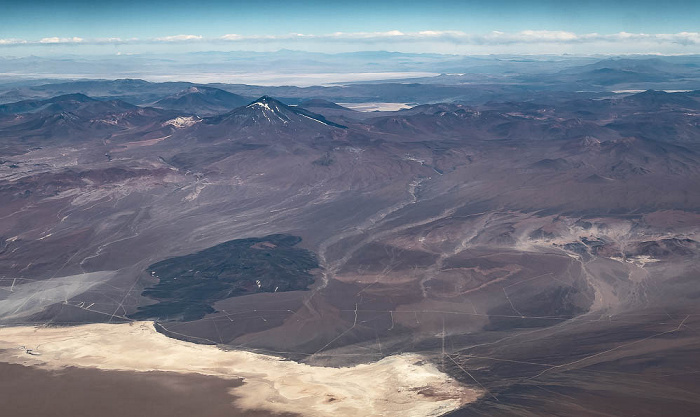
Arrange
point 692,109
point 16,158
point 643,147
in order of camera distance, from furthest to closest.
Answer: point 692,109 → point 16,158 → point 643,147

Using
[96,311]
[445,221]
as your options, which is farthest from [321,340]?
[445,221]

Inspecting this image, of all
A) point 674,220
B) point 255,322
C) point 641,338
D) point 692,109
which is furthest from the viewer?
point 692,109

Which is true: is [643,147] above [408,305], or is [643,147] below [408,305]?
above

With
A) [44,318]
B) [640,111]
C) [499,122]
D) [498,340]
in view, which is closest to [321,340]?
[498,340]

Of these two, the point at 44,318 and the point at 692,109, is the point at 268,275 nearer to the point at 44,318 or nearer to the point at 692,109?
the point at 44,318

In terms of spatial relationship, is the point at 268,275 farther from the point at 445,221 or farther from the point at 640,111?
the point at 640,111

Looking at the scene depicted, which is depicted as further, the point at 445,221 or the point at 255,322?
the point at 445,221
